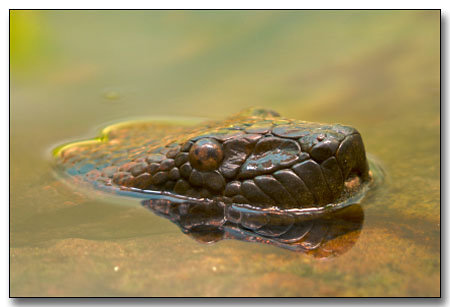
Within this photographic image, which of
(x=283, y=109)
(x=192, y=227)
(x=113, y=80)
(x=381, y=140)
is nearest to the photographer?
(x=192, y=227)

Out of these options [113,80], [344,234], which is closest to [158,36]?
[113,80]

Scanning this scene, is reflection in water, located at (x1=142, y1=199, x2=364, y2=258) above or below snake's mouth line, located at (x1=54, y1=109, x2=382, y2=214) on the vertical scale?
below

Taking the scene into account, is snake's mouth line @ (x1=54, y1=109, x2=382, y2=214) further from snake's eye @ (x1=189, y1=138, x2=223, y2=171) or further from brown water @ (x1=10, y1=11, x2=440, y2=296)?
brown water @ (x1=10, y1=11, x2=440, y2=296)

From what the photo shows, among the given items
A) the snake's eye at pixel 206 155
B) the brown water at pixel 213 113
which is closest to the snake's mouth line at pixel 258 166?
the snake's eye at pixel 206 155

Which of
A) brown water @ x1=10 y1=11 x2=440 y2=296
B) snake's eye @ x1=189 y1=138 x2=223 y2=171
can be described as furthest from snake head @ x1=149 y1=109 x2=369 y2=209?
brown water @ x1=10 y1=11 x2=440 y2=296

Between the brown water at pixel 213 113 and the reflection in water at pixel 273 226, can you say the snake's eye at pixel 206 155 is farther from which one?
the brown water at pixel 213 113

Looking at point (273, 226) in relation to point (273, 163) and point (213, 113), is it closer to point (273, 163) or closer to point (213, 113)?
point (273, 163)

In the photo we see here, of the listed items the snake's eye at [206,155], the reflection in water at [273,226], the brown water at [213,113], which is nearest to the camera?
the brown water at [213,113]

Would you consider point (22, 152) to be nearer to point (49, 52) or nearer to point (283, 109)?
point (49, 52)
